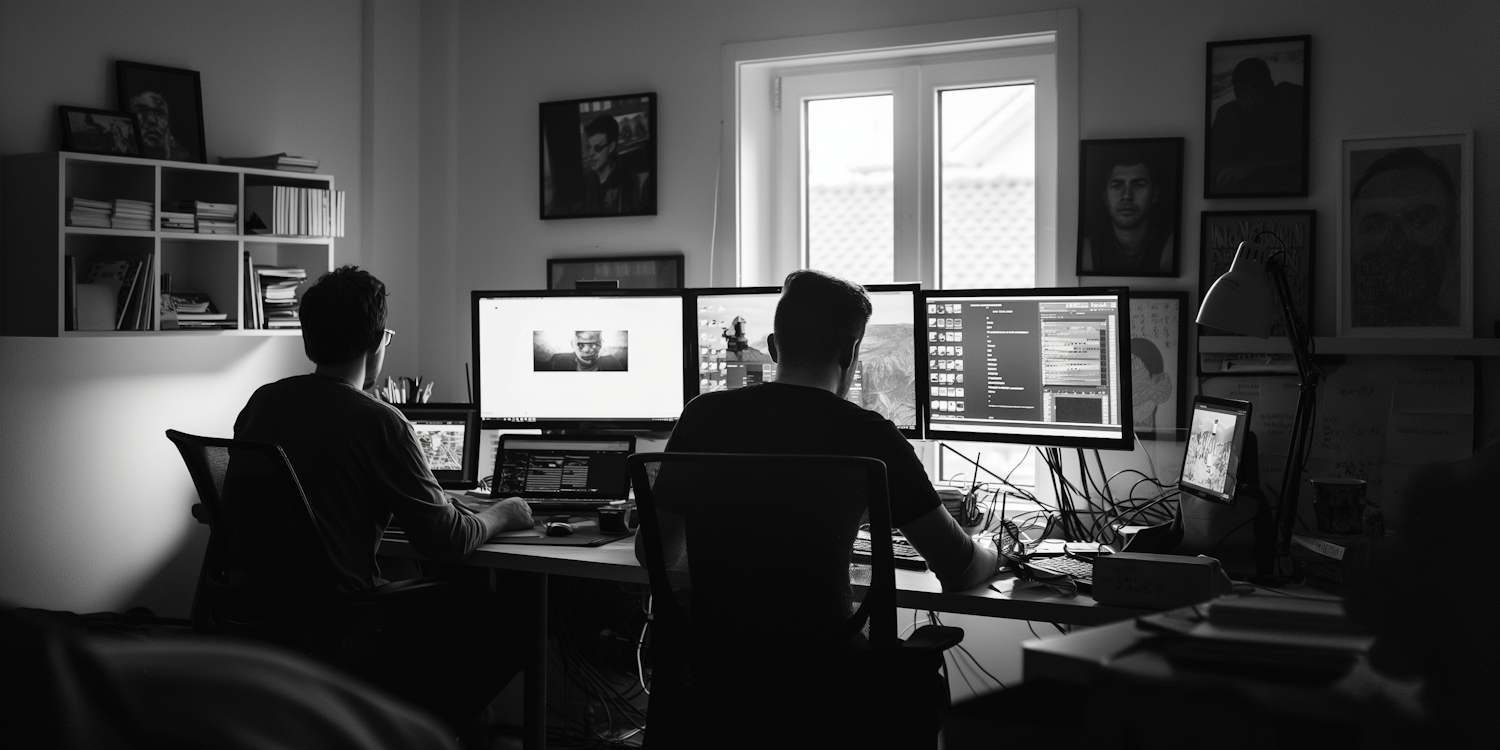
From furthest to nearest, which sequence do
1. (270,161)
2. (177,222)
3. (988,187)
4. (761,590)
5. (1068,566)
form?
(270,161) → (988,187) → (177,222) → (1068,566) → (761,590)

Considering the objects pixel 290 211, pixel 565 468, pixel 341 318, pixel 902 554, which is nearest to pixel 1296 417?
pixel 902 554

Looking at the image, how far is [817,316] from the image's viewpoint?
2049 millimetres

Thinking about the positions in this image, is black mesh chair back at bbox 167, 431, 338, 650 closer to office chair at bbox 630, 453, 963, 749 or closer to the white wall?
office chair at bbox 630, 453, 963, 749

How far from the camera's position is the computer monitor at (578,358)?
2934 millimetres

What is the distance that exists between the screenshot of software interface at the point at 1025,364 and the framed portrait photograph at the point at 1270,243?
355mm

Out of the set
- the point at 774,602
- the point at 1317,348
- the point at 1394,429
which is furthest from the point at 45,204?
the point at 1394,429

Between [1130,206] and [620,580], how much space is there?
1.60 m

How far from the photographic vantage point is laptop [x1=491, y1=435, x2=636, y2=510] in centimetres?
279

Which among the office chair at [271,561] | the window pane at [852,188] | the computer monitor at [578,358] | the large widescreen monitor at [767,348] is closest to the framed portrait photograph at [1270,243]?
the large widescreen monitor at [767,348]

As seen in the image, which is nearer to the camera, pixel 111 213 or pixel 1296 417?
pixel 1296 417

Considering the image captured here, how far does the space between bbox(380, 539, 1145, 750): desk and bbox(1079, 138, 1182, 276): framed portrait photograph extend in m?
1.04

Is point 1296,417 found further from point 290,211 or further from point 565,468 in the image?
point 290,211

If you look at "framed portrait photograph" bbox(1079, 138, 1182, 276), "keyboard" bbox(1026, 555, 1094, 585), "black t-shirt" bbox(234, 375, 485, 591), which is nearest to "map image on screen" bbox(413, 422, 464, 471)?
"black t-shirt" bbox(234, 375, 485, 591)

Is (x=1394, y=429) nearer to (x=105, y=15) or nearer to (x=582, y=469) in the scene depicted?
(x=582, y=469)
